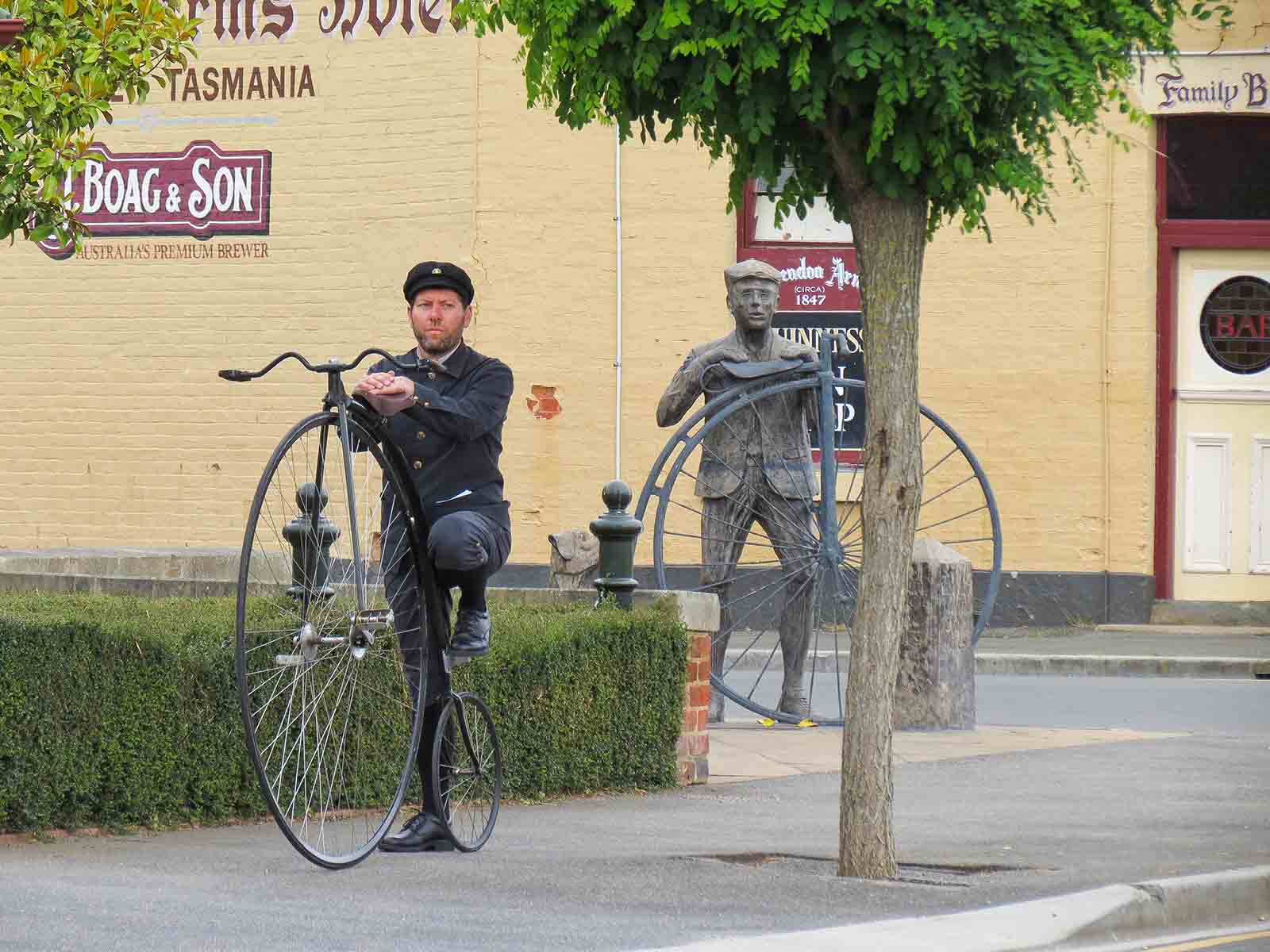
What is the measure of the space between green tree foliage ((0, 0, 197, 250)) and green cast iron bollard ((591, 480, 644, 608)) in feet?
8.31

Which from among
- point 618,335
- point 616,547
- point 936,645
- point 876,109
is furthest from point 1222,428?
point 876,109

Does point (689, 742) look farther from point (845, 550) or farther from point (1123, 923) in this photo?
point (1123, 923)

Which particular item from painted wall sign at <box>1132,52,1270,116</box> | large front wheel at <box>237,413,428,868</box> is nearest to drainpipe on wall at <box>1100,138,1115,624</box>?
painted wall sign at <box>1132,52,1270,116</box>

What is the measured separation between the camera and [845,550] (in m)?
12.1

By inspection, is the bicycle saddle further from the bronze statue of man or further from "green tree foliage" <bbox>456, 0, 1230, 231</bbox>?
"green tree foliage" <bbox>456, 0, 1230, 231</bbox>

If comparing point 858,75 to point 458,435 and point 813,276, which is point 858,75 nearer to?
point 458,435

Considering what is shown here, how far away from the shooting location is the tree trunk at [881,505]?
680 centimetres

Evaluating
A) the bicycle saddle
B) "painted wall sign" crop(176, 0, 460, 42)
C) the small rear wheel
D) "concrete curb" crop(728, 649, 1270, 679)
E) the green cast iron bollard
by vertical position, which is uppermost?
"painted wall sign" crop(176, 0, 460, 42)

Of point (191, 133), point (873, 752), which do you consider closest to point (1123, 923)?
point (873, 752)

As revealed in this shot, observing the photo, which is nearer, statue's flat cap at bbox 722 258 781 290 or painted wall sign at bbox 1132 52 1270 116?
statue's flat cap at bbox 722 258 781 290

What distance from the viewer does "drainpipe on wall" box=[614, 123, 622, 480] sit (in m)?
18.7

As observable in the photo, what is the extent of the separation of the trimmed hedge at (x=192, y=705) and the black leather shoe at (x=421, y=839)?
2.66 ft

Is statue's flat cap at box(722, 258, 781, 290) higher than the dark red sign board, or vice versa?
the dark red sign board

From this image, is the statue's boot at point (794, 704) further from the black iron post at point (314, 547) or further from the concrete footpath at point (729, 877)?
the black iron post at point (314, 547)
